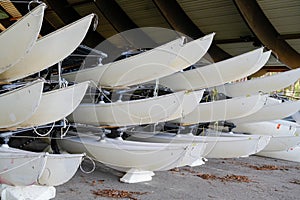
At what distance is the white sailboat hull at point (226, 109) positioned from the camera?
3846mm

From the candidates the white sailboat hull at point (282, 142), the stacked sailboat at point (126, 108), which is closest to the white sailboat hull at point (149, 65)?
the stacked sailboat at point (126, 108)

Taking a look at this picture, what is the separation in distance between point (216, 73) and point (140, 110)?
4.62 feet

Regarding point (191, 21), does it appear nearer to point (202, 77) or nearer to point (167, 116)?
point (202, 77)

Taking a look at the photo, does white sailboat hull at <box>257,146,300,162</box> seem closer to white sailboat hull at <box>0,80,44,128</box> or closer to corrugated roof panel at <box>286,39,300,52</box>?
corrugated roof panel at <box>286,39,300,52</box>

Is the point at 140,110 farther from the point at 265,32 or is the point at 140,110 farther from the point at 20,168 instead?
the point at 265,32

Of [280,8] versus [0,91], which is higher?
[280,8]

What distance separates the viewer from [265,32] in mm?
4789

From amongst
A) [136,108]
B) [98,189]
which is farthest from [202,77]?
[98,189]

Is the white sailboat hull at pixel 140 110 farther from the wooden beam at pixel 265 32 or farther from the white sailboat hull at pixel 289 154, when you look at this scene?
the white sailboat hull at pixel 289 154

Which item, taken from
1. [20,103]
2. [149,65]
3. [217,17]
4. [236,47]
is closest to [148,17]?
[217,17]

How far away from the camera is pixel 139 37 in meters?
6.44

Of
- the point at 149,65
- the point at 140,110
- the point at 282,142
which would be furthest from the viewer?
the point at 282,142

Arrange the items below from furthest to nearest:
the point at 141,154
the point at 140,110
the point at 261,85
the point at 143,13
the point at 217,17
A: the point at 143,13 → the point at 217,17 → the point at 261,85 → the point at 140,110 → the point at 141,154

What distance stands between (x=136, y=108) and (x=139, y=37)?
355cm
